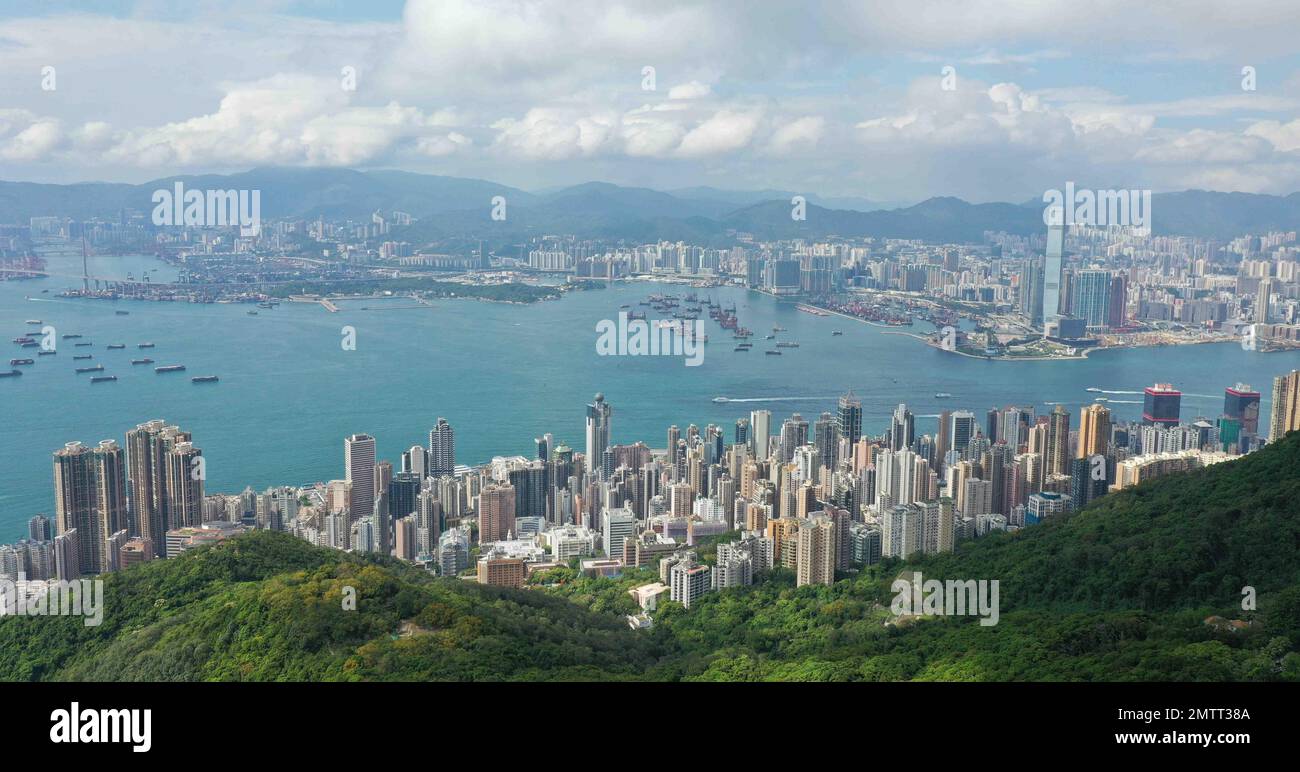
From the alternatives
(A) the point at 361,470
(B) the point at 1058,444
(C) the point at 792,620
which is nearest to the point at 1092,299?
(B) the point at 1058,444

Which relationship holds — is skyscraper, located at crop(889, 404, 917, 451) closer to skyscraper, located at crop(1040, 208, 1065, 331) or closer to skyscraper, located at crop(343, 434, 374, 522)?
skyscraper, located at crop(343, 434, 374, 522)

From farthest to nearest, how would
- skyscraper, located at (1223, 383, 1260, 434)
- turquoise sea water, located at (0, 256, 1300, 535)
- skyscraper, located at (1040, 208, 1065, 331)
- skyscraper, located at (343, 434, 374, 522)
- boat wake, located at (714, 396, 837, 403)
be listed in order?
1. skyscraper, located at (1040, 208, 1065, 331)
2. boat wake, located at (714, 396, 837, 403)
3. turquoise sea water, located at (0, 256, 1300, 535)
4. skyscraper, located at (1223, 383, 1260, 434)
5. skyscraper, located at (343, 434, 374, 522)

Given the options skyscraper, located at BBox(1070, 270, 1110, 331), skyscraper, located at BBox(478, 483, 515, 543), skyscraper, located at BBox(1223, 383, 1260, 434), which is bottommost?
skyscraper, located at BBox(478, 483, 515, 543)

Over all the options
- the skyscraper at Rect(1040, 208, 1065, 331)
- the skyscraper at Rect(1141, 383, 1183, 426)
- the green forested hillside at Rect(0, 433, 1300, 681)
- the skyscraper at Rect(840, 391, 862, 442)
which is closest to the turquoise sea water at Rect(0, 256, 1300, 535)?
the skyscraper at Rect(1141, 383, 1183, 426)

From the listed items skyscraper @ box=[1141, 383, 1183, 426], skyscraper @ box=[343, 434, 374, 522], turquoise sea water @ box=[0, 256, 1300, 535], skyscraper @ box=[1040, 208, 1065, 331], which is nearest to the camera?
skyscraper @ box=[343, 434, 374, 522]

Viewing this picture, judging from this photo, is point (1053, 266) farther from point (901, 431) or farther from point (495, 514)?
point (495, 514)

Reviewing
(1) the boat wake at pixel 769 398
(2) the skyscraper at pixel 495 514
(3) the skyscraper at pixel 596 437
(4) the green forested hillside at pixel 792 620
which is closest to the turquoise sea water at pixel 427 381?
(1) the boat wake at pixel 769 398

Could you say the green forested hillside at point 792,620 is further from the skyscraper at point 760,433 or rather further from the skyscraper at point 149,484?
the skyscraper at point 760,433
